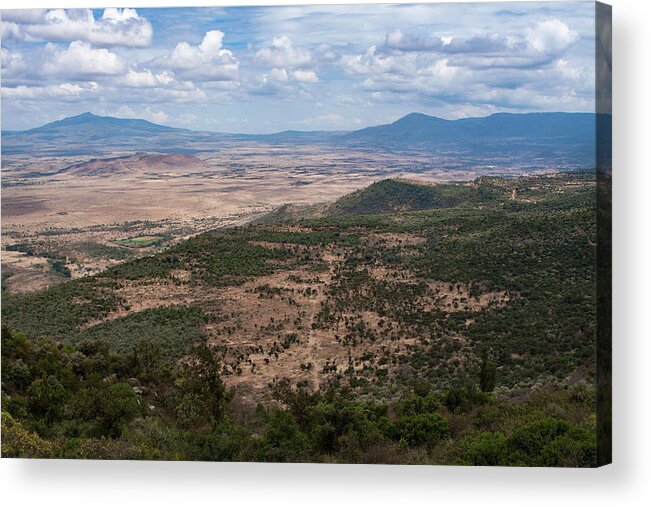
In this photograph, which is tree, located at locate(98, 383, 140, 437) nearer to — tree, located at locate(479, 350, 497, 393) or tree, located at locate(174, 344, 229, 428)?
tree, located at locate(174, 344, 229, 428)

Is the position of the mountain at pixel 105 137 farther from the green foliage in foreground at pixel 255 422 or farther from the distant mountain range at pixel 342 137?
the green foliage in foreground at pixel 255 422

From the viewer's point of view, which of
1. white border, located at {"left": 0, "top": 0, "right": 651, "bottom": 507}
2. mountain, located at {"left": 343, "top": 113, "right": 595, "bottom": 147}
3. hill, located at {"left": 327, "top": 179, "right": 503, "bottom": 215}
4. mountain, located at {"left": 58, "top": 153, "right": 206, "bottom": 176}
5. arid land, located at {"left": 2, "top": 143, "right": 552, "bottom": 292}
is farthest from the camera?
hill, located at {"left": 327, "top": 179, "right": 503, "bottom": 215}

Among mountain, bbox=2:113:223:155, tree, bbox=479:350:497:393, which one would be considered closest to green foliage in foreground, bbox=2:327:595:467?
tree, bbox=479:350:497:393

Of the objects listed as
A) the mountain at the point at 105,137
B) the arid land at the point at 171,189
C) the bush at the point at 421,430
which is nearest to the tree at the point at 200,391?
the arid land at the point at 171,189

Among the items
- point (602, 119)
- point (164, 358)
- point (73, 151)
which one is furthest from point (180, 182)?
point (602, 119)

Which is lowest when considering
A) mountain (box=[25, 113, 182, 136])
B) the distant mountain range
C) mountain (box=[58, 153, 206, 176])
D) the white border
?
the white border

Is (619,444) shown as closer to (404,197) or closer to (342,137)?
(342,137)

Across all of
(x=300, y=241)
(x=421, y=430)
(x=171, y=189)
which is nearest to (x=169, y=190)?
(x=171, y=189)
